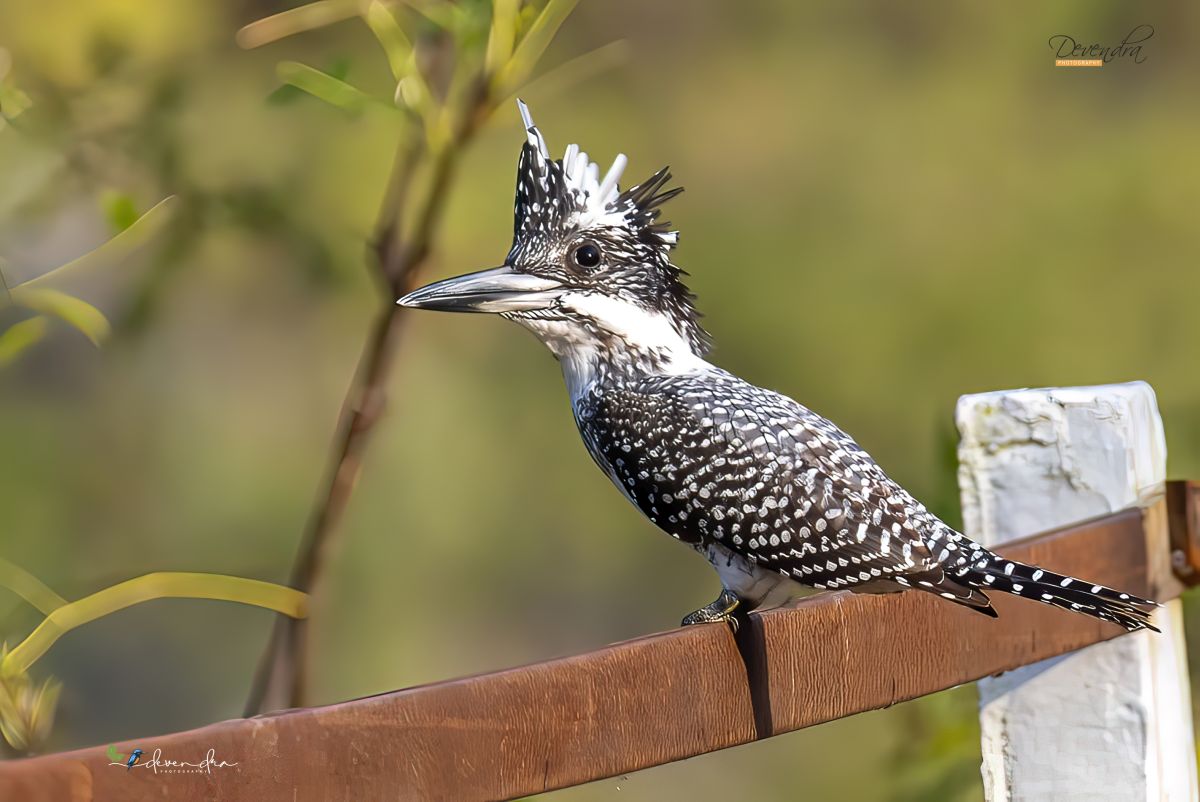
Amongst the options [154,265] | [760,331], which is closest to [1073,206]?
[760,331]

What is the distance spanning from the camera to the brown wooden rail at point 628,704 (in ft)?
3.96

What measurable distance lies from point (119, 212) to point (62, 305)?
0.42 feet

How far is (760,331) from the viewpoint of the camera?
4.22 metres

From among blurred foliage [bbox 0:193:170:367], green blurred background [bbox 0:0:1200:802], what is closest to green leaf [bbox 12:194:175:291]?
blurred foliage [bbox 0:193:170:367]

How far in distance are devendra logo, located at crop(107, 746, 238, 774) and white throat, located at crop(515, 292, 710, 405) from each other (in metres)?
0.97

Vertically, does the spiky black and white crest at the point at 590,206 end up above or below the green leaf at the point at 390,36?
below

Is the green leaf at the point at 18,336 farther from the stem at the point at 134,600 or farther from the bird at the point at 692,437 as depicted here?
the bird at the point at 692,437

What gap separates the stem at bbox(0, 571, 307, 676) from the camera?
4.84 feet

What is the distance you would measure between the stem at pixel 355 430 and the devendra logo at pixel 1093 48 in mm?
3146

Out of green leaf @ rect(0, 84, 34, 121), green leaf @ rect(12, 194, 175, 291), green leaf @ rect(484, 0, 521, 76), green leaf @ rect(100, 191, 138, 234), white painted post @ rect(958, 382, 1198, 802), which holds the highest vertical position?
green leaf @ rect(484, 0, 521, 76)

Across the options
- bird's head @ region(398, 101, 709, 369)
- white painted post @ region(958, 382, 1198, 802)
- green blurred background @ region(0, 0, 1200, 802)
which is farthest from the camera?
green blurred background @ region(0, 0, 1200, 802)

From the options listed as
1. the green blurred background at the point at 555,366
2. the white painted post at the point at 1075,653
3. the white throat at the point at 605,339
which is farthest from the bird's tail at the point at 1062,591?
the green blurred background at the point at 555,366

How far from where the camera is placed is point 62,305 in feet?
4.97

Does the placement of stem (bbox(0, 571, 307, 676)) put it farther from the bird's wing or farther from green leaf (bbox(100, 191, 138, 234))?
the bird's wing
